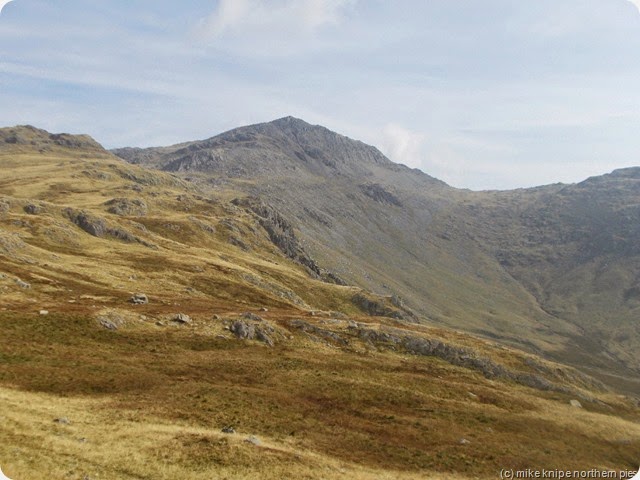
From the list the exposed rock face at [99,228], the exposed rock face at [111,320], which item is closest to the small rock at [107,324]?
the exposed rock face at [111,320]

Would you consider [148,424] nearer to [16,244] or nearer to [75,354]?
[75,354]

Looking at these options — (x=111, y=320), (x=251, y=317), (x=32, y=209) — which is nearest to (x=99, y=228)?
(x=32, y=209)

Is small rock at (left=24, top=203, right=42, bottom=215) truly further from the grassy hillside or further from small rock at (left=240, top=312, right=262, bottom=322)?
small rock at (left=240, top=312, right=262, bottom=322)

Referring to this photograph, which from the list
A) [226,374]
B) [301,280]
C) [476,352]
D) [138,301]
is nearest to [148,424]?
[226,374]

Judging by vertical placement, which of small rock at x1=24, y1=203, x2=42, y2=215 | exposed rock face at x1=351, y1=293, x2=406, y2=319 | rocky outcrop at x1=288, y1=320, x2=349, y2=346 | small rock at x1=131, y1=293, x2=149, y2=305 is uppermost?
small rock at x1=24, y1=203, x2=42, y2=215

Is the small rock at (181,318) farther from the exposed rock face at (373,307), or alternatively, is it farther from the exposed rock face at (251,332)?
the exposed rock face at (373,307)

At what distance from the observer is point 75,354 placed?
2012 inches

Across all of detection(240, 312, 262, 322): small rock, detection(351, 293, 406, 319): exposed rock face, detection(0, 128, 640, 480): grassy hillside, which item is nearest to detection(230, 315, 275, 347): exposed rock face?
detection(0, 128, 640, 480): grassy hillside

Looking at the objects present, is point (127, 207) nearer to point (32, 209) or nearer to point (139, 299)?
point (32, 209)

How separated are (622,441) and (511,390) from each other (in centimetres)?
1623

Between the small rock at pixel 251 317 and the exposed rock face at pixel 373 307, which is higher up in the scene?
the small rock at pixel 251 317

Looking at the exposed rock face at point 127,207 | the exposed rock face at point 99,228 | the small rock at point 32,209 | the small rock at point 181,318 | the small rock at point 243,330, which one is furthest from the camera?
the exposed rock face at point 127,207

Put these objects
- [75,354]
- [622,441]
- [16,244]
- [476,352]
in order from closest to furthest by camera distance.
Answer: [75,354] → [622,441] → [476,352] → [16,244]

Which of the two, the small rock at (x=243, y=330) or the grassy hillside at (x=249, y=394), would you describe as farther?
the small rock at (x=243, y=330)
